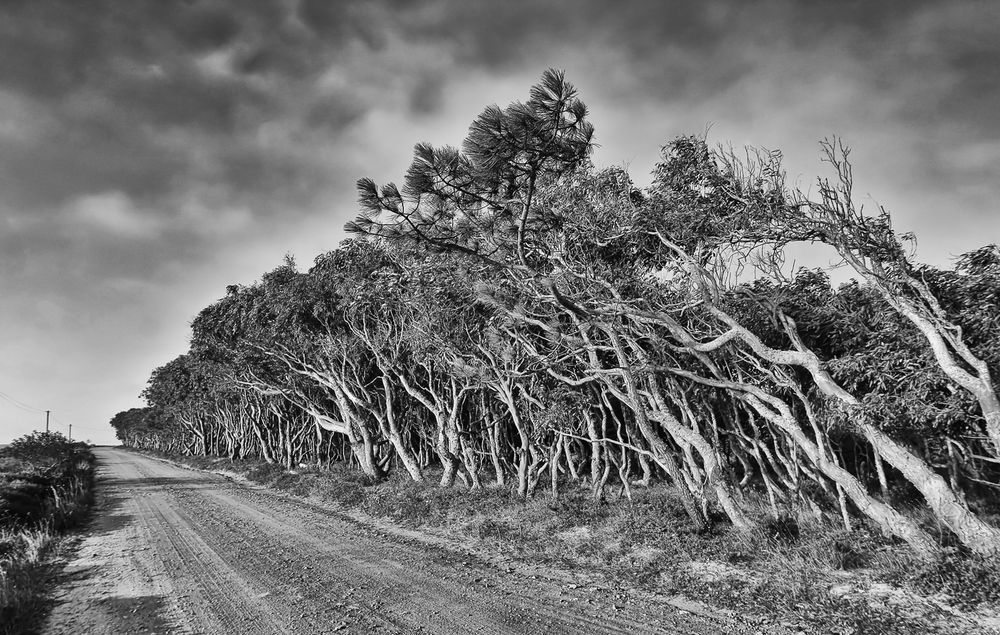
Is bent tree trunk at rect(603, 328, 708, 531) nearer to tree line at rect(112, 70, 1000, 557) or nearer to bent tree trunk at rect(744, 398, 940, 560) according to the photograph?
tree line at rect(112, 70, 1000, 557)

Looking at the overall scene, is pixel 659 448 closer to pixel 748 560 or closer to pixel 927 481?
pixel 748 560

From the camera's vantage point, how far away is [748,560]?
8.00 metres

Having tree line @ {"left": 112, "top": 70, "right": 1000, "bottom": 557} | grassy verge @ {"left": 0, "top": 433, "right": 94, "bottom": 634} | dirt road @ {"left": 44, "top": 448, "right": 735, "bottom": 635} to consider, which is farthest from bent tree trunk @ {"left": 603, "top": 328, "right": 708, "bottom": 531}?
grassy verge @ {"left": 0, "top": 433, "right": 94, "bottom": 634}

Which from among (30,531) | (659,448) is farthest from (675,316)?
(30,531)

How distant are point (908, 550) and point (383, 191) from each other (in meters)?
8.71

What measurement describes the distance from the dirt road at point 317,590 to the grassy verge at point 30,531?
0.33 metres

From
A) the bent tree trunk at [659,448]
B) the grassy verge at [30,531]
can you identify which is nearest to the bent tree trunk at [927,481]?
the bent tree trunk at [659,448]

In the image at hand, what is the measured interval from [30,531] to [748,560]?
14626mm

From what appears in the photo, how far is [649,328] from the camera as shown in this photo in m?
10.1

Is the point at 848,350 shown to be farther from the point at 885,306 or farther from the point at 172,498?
the point at 172,498

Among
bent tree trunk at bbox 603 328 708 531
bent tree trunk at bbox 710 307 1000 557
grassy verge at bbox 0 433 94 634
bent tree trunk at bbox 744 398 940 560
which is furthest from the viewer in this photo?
bent tree trunk at bbox 603 328 708 531

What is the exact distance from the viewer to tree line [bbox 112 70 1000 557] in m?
6.84

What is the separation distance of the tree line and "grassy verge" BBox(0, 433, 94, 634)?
641cm

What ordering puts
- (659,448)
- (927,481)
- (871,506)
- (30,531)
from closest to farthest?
(927,481) < (871,506) < (659,448) < (30,531)
